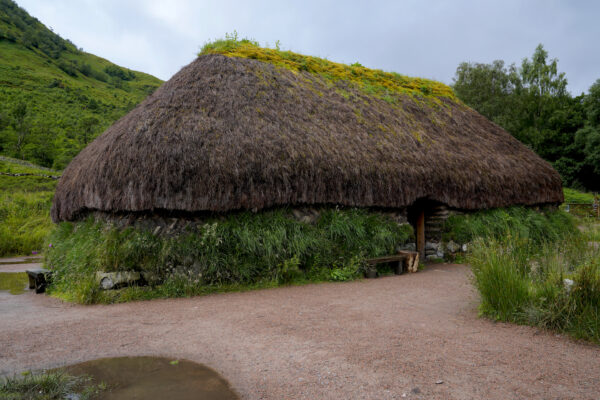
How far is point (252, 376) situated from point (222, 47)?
27.2 ft

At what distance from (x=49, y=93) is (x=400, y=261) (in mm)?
46809

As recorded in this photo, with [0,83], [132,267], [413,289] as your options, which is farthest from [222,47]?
[0,83]

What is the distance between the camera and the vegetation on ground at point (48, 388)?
2.39m

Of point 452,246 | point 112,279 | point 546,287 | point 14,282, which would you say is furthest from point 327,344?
point 14,282

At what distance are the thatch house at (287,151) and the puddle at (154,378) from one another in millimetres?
→ 3015

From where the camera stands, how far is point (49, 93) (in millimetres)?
40750

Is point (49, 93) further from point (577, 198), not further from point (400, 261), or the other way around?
point (577, 198)

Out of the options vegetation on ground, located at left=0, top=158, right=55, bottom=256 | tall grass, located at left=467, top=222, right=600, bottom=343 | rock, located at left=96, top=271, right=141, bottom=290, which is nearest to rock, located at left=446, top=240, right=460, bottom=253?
tall grass, located at left=467, top=222, right=600, bottom=343

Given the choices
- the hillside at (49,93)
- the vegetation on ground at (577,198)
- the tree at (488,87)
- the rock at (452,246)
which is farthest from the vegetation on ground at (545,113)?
the hillside at (49,93)

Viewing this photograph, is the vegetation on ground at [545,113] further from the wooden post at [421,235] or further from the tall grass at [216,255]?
the tall grass at [216,255]

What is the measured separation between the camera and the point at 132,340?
149 inches

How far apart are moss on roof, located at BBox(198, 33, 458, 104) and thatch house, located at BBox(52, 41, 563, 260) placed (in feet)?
0.17

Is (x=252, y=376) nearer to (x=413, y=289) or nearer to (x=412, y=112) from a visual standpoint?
(x=413, y=289)

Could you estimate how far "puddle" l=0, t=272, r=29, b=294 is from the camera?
22.7ft
